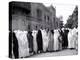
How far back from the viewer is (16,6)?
584 cm

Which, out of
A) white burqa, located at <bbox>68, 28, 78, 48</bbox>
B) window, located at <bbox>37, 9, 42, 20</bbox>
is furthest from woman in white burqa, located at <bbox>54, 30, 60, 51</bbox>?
window, located at <bbox>37, 9, 42, 20</bbox>

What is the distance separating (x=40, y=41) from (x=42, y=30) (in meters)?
0.37

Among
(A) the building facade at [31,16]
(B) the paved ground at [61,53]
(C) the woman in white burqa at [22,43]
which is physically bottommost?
(B) the paved ground at [61,53]

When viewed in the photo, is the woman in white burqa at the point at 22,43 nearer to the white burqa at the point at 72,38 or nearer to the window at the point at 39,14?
the window at the point at 39,14

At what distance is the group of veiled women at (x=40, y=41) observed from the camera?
19.1 ft

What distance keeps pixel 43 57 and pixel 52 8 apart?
5.46 feet

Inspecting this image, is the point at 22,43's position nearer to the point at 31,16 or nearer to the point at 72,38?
the point at 31,16

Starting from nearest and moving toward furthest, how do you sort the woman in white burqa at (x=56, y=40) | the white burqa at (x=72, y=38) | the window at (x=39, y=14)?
the window at (x=39, y=14)
the woman in white burqa at (x=56, y=40)
the white burqa at (x=72, y=38)

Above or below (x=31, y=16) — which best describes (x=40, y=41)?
below

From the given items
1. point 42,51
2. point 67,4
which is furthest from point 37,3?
point 42,51

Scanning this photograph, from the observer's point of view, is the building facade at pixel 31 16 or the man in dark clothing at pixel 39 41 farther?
the man in dark clothing at pixel 39 41

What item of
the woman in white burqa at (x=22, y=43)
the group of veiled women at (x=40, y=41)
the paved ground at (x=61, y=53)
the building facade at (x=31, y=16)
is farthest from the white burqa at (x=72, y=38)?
the woman in white burqa at (x=22, y=43)

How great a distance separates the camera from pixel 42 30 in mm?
6332

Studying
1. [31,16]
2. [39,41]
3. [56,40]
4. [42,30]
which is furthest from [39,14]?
[56,40]
